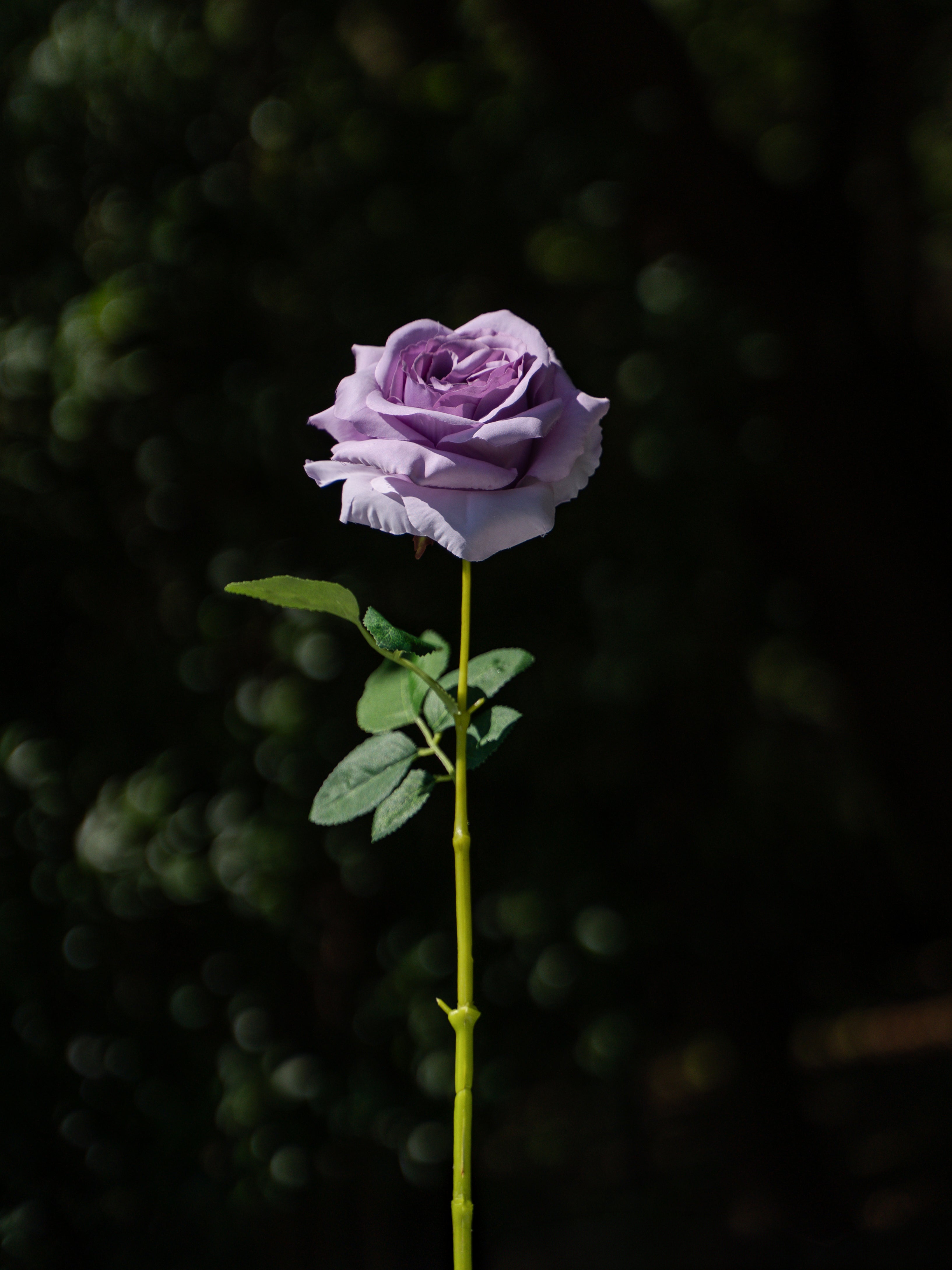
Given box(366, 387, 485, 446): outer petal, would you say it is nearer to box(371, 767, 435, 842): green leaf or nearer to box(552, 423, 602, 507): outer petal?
box(552, 423, 602, 507): outer petal

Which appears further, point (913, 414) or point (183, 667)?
point (913, 414)

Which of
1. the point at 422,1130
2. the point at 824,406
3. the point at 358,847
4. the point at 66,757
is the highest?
the point at 824,406

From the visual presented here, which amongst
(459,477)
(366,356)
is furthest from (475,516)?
(366,356)

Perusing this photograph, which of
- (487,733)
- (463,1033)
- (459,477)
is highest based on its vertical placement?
(459,477)

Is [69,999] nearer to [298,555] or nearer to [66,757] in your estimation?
[66,757]

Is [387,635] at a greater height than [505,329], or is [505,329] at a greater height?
[505,329]

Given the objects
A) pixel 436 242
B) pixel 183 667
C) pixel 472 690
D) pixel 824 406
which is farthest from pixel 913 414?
pixel 472 690

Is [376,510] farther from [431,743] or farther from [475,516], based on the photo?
[431,743]

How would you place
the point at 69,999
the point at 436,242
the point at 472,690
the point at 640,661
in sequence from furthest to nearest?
the point at 640,661 < the point at 436,242 < the point at 69,999 < the point at 472,690

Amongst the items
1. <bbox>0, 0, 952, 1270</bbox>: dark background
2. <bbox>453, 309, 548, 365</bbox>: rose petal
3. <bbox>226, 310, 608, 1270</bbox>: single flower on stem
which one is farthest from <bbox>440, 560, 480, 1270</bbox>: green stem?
<bbox>0, 0, 952, 1270</bbox>: dark background
